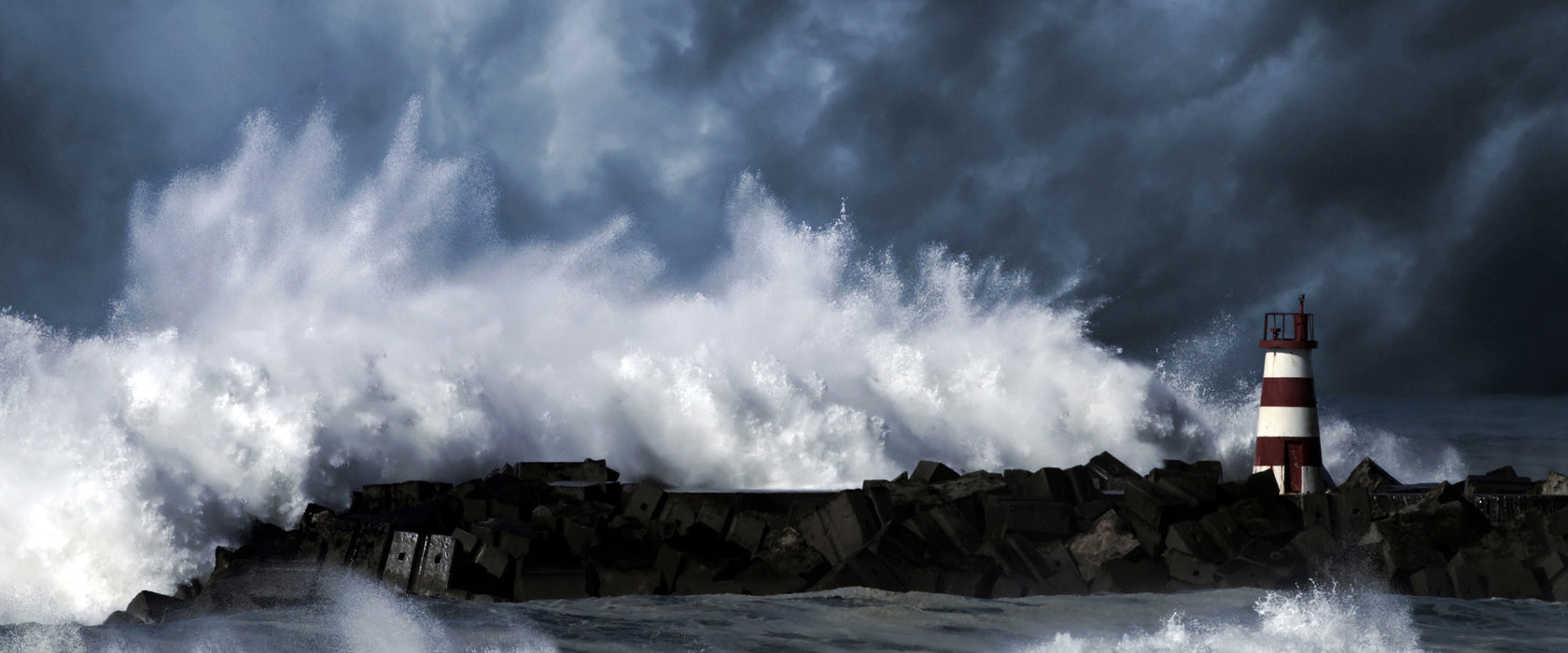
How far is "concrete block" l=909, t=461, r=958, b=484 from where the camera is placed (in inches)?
372

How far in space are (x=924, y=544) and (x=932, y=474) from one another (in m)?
1.62

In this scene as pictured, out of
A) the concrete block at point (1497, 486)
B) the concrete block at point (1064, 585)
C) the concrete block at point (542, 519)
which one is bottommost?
the concrete block at point (1064, 585)

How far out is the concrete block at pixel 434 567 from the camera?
24.2 ft

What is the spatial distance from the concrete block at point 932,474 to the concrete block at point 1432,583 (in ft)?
10.1

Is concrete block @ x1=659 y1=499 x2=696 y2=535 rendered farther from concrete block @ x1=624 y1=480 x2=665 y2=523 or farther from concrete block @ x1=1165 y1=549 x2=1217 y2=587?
concrete block @ x1=1165 y1=549 x2=1217 y2=587

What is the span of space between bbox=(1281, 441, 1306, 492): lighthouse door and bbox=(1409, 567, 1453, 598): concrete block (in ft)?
8.30

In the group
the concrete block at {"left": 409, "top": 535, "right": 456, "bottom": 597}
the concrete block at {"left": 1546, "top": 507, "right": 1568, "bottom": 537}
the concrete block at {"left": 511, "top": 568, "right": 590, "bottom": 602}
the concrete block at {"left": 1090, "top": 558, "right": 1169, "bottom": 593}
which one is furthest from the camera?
the concrete block at {"left": 1546, "top": 507, "right": 1568, "bottom": 537}

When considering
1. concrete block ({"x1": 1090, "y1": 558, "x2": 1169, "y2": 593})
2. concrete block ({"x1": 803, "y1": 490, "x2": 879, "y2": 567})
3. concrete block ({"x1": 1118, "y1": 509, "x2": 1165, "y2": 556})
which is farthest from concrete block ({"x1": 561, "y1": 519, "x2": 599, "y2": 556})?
concrete block ({"x1": 1118, "y1": 509, "x2": 1165, "y2": 556})

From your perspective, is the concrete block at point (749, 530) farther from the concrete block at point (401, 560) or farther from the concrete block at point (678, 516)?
the concrete block at point (401, 560)

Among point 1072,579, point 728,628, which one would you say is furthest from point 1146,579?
point 728,628

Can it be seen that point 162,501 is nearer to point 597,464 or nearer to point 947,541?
point 597,464

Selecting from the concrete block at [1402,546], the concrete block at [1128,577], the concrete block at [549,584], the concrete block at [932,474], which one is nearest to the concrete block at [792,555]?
the concrete block at [549,584]

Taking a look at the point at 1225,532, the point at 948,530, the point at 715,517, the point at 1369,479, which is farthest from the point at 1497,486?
the point at 715,517

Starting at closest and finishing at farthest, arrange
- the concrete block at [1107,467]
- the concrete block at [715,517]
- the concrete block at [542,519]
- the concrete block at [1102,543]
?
the concrete block at [1102,543], the concrete block at [715,517], the concrete block at [542,519], the concrete block at [1107,467]
